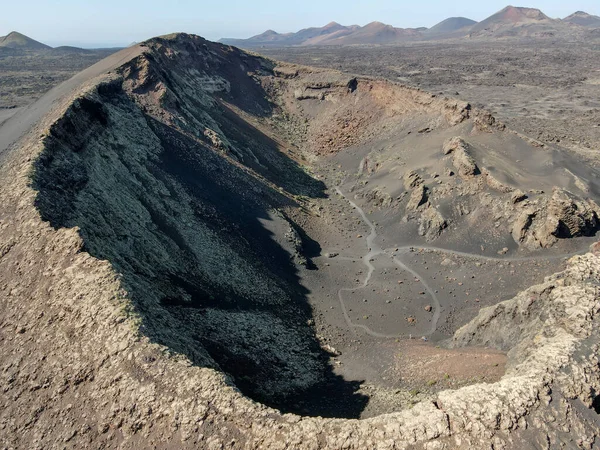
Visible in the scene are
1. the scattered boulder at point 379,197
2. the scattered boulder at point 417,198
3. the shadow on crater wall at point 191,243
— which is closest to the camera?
the shadow on crater wall at point 191,243

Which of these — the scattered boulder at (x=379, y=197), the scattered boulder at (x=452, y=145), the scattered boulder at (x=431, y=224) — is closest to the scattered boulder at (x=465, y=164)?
the scattered boulder at (x=452, y=145)

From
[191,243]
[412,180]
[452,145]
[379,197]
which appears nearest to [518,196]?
[452,145]

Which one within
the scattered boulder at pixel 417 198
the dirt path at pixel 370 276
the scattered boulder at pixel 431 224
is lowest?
the dirt path at pixel 370 276

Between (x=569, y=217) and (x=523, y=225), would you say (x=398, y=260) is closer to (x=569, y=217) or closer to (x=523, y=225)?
(x=523, y=225)

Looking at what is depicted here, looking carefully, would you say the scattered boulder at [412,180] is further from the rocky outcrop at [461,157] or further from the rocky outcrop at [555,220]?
the rocky outcrop at [555,220]

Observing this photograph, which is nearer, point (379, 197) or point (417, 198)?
point (417, 198)

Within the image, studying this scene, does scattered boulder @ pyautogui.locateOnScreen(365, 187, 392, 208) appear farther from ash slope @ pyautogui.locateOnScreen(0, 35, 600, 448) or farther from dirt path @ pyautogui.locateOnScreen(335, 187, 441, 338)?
ash slope @ pyautogui.locateOnScreen(0, 35, 600, 448)

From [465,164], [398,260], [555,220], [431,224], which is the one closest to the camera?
[555,220]

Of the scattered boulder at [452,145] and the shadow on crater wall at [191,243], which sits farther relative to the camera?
the scattered boulder at [452,145]

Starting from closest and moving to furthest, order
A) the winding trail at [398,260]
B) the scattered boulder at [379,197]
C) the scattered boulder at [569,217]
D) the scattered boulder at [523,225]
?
the winding trail at [398,260] < the scattered boulder at [569,217] < the scattered boulder at [523,225] < the scattered boulder at [379,197]
